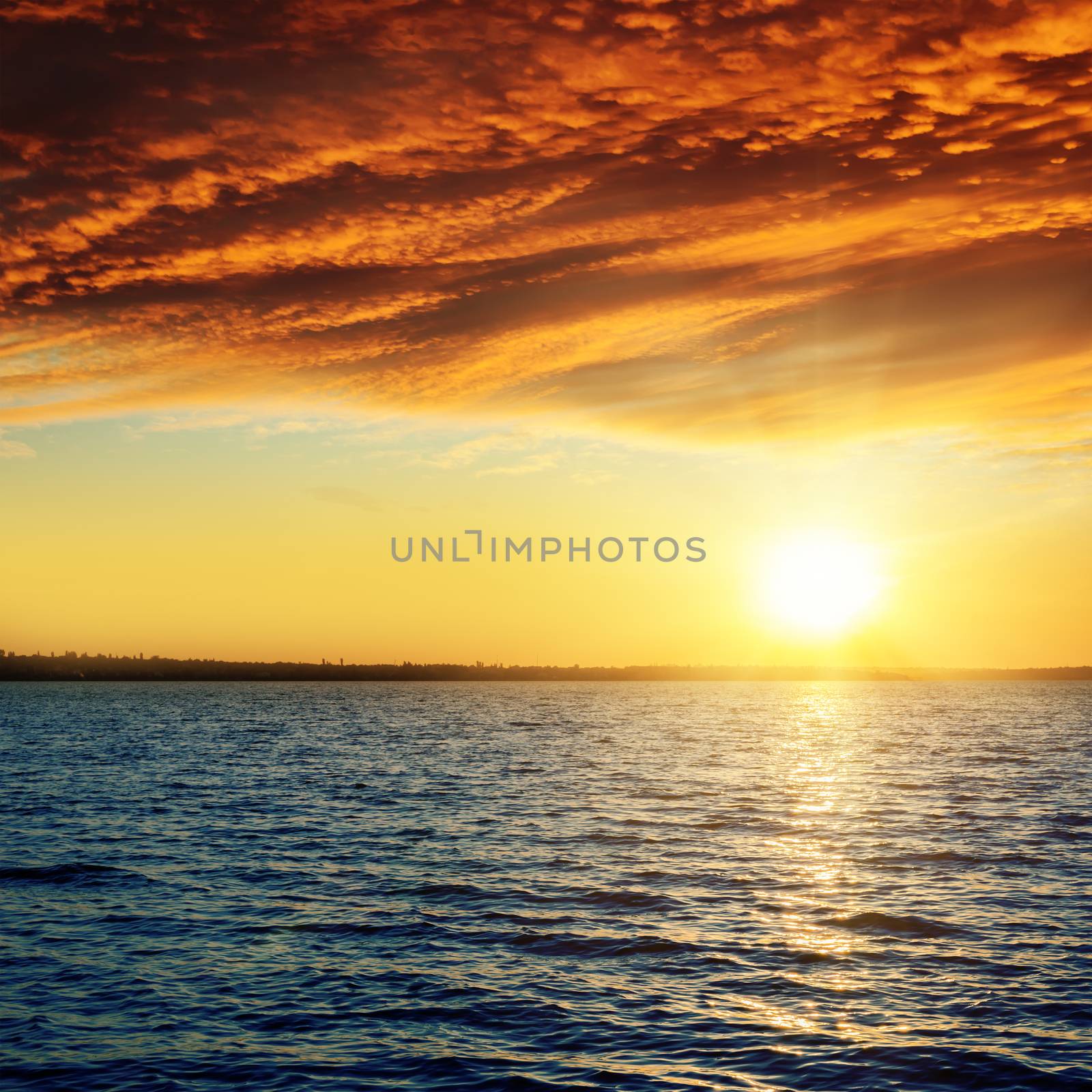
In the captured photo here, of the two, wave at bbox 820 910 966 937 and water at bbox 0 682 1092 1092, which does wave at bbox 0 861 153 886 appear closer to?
water at bbox 0 682 1092 1092

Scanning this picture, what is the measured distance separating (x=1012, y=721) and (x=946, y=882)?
13030cm

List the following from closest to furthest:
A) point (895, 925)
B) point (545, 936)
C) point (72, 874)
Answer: point (545, 936) < point (895, 925) < point (72, 874)

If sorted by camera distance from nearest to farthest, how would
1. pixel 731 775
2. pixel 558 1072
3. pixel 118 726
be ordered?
pixel 558 1072
pixel 731 775
pixel 118 726

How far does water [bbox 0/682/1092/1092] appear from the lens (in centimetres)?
1802

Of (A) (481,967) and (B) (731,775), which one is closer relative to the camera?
(A) (481,967)

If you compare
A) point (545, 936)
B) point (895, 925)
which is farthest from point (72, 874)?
point (895, 925)

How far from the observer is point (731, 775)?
6712 cm

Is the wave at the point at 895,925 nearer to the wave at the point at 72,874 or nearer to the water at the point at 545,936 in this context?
the water at the point at 545,936

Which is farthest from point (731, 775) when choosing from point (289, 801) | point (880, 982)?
point (880, 982)

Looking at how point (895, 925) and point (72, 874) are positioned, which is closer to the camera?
point (895, 925)

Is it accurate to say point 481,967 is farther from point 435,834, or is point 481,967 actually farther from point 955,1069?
point 435,834

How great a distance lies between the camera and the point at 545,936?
25828 millimetres

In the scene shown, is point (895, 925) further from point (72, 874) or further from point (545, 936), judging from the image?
point (72, 874)

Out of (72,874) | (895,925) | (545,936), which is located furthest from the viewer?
(72,874)
